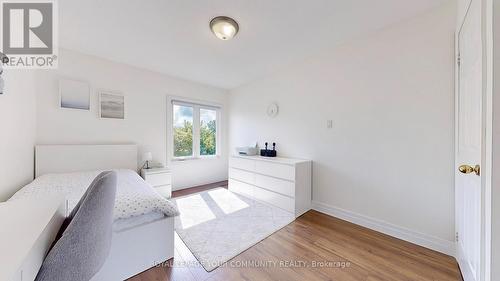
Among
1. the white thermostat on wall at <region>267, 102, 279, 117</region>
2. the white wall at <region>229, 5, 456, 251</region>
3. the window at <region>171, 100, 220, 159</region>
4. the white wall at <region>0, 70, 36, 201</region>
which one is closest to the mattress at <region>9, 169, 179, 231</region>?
the white wall at <region>0, 70, 36, 201</region>

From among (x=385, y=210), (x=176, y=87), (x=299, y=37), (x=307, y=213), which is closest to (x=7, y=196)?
(x=176, y=87)

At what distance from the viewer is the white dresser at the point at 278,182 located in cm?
254

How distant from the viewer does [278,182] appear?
2.71 m

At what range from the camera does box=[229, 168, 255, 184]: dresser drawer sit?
311cm

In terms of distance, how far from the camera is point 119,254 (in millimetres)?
1384

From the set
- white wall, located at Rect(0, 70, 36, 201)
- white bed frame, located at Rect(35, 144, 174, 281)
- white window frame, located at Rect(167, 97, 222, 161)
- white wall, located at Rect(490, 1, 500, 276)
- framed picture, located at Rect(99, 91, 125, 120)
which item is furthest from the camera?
white window frame, located at Rect(167, 97, 222, 161)

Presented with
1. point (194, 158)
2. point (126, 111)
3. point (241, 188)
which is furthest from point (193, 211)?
point (126, 111)

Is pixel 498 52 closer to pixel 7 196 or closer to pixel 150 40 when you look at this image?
pixel 150 40

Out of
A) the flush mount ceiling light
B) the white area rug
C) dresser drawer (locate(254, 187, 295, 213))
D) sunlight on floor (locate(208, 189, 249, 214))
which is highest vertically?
the flush mount ceiling light

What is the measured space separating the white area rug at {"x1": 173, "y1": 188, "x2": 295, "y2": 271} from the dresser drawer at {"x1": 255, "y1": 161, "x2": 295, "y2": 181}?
0.49 m

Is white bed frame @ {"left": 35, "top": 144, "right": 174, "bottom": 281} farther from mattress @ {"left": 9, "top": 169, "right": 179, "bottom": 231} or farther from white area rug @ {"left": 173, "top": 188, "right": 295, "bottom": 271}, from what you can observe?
white area rug @ {"left": 173, "top": 188, "right": 295, "bottom": 271}

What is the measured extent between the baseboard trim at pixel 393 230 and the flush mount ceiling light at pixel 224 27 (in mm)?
2545

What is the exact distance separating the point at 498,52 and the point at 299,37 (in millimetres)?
1761

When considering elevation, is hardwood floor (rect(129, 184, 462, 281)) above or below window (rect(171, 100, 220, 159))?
below
